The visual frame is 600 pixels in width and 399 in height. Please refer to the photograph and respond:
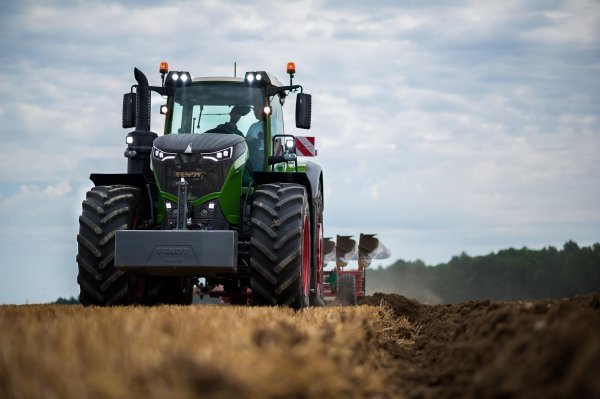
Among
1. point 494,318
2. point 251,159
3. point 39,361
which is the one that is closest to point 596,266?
point 251,159

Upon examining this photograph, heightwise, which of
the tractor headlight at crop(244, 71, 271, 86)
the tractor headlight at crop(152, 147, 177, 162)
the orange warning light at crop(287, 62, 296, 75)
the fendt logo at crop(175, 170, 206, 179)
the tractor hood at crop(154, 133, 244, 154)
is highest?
the orange warning light at crop(287, 62, 296, 75)

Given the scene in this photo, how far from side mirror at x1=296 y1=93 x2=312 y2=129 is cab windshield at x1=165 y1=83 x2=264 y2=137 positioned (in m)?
0.55

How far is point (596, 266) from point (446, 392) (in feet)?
148

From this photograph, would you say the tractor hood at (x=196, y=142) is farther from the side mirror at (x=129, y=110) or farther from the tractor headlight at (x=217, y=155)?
the side mirror at (x=129, y=110)

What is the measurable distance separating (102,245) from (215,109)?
264cm

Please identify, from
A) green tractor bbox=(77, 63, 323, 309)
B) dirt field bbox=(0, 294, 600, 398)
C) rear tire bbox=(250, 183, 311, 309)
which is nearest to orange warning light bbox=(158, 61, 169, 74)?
green tractor bbox=(77, 63, 323, 309)

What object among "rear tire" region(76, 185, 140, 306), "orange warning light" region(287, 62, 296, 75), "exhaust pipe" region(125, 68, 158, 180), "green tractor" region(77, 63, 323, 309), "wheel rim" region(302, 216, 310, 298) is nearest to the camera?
"green tractor" region(77, 63, 323, 309)

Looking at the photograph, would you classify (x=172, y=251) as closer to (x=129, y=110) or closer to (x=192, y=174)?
(x=192, y=174)

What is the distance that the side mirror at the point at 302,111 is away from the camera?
1169 centimetres

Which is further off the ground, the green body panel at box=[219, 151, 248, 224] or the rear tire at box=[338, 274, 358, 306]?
the green body panel at box=[219, 151, 248, 224]

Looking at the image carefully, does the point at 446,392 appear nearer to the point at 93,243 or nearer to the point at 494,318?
the point at 494,318

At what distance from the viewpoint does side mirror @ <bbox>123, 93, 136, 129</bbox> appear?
460 inches

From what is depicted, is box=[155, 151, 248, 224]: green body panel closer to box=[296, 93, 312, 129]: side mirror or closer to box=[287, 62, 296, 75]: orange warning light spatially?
box=[296, 93, 312, 129]: side mirror

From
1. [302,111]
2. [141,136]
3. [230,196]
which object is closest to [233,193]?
[230,196]
